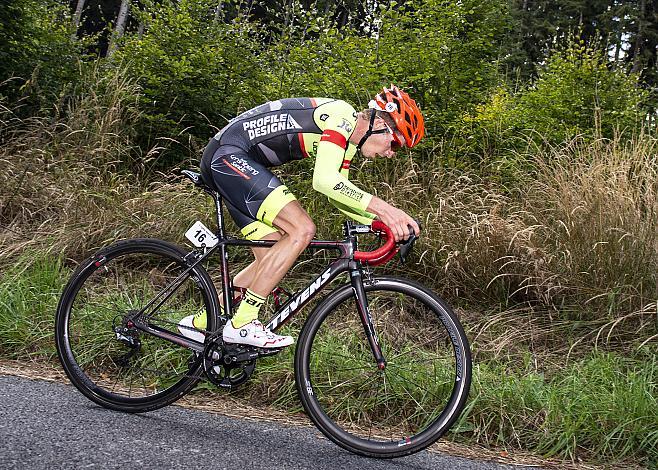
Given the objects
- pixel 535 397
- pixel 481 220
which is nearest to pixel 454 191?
pixel 481 220

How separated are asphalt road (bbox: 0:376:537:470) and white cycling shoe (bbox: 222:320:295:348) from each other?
50cm

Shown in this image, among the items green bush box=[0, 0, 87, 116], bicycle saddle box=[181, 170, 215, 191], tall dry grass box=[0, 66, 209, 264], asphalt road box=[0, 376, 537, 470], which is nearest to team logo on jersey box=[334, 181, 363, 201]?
bicycle saddle box=[181, 170, 215, 191]

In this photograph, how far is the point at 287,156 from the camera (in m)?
3.78

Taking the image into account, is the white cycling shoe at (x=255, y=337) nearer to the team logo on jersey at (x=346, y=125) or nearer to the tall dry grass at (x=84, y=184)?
the team logo on jersey at (x=346, y=125)

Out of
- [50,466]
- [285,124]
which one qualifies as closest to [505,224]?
[285,124]

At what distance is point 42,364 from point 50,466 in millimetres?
1821

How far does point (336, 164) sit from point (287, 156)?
1.50 feet

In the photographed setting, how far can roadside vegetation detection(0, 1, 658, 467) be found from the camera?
13.8ft

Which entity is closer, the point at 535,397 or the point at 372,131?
the point at 372,131

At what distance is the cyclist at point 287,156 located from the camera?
3.42 m

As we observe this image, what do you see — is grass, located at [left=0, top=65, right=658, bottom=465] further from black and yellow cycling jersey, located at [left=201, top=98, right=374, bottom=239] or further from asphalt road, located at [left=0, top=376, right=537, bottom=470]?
black and yellow cycling jersey, located at [left=201, top=98, right=374, bottom=239]

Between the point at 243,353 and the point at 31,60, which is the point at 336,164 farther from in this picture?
the point at 31,60

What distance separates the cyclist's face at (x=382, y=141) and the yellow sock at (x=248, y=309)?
0.98 metres

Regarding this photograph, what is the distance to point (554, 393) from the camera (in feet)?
13.0
